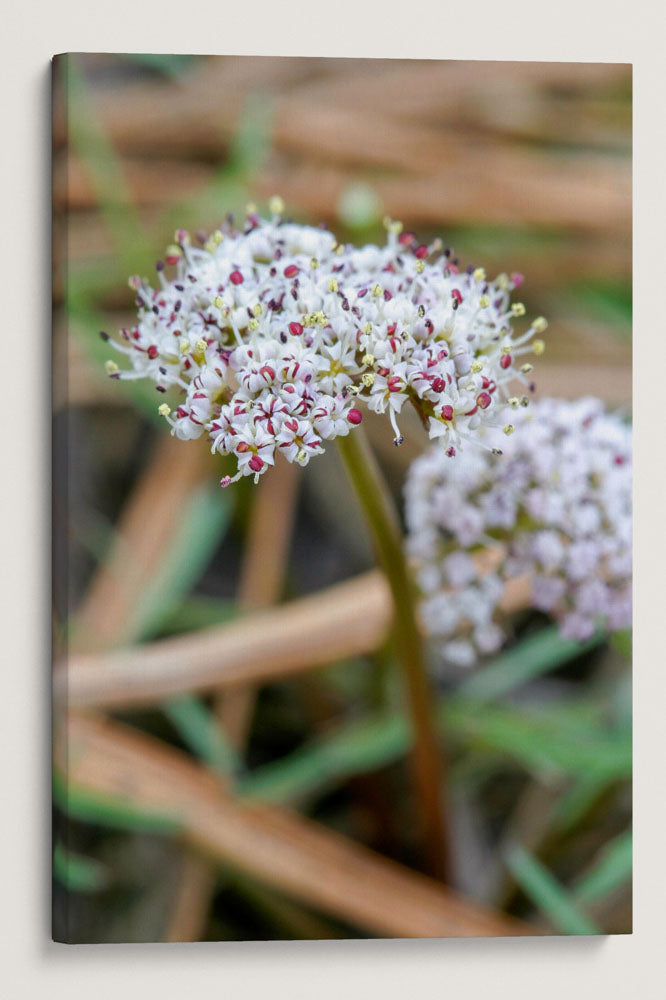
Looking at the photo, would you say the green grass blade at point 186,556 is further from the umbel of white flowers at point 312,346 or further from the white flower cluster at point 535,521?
the umbel of white flowers at point 312,346

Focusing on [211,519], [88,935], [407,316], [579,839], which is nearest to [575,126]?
[407,316]

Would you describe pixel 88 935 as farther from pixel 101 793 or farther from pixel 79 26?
pixel 79 26

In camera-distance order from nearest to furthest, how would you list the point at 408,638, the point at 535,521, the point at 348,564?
the point at 535,521 → the point at 408,638 → the point at 348,564

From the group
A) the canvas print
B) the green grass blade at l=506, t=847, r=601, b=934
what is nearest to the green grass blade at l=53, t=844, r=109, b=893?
the canvas print

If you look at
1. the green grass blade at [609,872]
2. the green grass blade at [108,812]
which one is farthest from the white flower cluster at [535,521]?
the green grass blade at [108,812]

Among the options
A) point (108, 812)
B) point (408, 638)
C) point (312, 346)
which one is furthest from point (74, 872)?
point (312, 346)

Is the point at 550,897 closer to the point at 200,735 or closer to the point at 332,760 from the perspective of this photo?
the point at 332,760

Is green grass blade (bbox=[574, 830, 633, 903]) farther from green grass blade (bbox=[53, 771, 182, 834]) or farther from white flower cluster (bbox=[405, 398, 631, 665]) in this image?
green grass blade (bbox=[53, 771, 182, 834])
